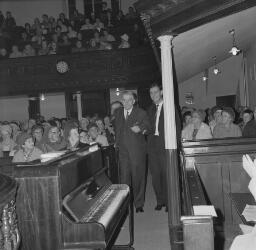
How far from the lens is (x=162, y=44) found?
4648 millimetres

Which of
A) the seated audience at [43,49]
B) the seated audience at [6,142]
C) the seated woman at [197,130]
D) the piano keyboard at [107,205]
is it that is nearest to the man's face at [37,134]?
the seated audience at [6,142]

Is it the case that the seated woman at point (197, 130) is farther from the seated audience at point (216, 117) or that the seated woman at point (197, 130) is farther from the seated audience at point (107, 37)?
the seated audience at point (107, 37)

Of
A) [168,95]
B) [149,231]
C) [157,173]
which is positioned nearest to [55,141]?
[157,173]

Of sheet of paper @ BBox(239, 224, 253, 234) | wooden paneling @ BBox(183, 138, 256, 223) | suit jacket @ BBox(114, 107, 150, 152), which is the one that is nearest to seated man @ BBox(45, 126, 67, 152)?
suit jacket @ BBox(114, 107, 150, 152)

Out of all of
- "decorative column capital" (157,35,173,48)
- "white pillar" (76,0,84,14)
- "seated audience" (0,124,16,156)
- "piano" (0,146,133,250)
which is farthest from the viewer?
"white pillar" (76,0,84,14)

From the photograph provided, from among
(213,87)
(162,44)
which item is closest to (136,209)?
(162,44)

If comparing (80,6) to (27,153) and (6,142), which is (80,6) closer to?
(6,142)

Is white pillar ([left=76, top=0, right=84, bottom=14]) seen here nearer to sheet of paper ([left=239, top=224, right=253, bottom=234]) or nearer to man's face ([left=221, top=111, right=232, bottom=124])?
man's face ([left=221, top=111, right=232, bottom=124])

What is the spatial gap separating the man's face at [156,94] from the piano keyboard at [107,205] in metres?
2.02

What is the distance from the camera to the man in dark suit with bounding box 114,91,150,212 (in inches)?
245

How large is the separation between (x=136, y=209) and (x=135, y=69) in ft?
25.1

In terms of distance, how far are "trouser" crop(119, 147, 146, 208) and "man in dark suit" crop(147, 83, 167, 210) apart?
0.21 metres

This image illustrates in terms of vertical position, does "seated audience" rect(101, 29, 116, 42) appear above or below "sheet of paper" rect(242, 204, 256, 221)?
above

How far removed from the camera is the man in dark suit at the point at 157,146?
241 inches
